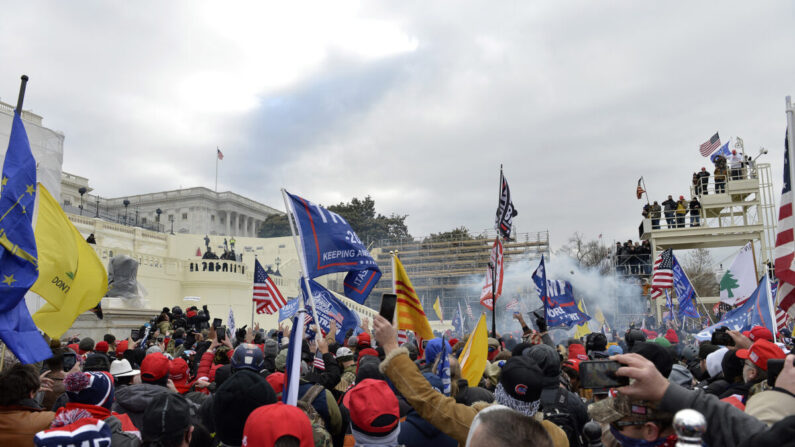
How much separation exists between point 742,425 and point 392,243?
5790cm

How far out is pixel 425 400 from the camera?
2938 mm

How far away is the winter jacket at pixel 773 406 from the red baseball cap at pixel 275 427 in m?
1.96

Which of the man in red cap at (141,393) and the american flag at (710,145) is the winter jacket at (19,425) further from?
the american flag at (710,145)

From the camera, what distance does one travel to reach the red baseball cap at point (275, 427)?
2.74 metres

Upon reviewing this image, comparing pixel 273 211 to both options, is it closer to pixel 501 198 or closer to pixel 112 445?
pixel 501 198

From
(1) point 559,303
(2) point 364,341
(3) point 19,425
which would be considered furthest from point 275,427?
(1) point 559,303

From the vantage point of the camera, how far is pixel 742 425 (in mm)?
1892

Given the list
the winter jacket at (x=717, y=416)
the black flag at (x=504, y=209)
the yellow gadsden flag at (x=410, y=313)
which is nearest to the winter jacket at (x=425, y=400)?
the winter jacket at (x=717, y=416)

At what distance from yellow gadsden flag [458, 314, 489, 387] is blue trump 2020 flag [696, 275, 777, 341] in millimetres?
4744

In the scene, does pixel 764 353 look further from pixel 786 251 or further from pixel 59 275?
pixel 59 275

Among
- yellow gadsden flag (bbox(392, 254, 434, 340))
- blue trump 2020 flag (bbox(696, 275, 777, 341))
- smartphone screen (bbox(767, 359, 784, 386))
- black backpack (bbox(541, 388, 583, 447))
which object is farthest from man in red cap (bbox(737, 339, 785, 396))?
blue trump 2020 flag (bbox(696, 275, 777, 341))

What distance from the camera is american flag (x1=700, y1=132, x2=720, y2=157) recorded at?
2590 centimetres

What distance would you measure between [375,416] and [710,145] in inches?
1091

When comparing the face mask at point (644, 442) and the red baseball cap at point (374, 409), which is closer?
the face mask at point (644, 442)
